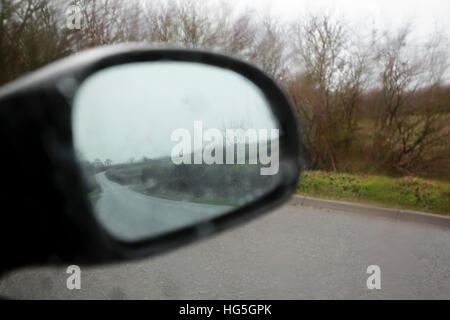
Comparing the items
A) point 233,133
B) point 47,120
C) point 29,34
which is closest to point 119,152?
point 47,120

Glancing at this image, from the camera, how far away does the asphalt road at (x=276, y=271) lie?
3193mm

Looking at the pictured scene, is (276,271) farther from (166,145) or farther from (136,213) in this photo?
(136,213)

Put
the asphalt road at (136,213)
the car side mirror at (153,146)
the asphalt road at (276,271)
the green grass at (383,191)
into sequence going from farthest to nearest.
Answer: the green grass at (383,191)
the asphalt road at (276,271)
the asphalt road at (136,213)
the car side mirror at (153,146)

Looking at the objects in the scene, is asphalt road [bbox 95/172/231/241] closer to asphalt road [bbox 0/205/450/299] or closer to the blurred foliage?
asphalt road [bbox 0/205/450/299]

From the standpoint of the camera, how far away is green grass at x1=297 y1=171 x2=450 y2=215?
6.23 meters

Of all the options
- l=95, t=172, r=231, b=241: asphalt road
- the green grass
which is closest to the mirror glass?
l=95, t=172, r=231, b=241: asphalt road

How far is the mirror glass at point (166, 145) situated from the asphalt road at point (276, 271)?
1.05m

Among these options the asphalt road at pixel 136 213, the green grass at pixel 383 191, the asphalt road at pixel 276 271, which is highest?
the asphalt road at pixel 136 213

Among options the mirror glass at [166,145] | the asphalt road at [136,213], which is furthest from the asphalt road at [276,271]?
the asphalt road at [136,213]

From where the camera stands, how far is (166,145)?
1.33 m

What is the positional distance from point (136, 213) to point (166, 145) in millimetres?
348

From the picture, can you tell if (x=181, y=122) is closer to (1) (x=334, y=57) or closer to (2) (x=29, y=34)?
(2) (x=29, y=34)

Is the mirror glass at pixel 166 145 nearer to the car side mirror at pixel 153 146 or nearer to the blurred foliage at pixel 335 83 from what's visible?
the car side mirror at pixel 153 146

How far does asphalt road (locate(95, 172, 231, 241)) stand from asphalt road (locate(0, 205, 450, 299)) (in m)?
1.28
